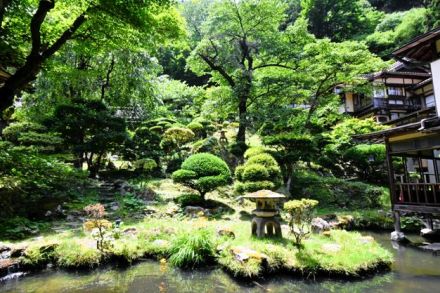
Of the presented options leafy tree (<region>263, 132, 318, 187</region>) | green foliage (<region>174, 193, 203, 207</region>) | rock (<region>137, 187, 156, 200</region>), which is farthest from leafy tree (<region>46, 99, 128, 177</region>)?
leafy tree (<region>263, 132, 318, 187</region>)

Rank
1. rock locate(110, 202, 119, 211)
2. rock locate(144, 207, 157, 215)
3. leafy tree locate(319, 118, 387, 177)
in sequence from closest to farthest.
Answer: rock locate(144, 207, 157, 215)
rock locate(110, 202, 119, 211)
leafy tree locate(319, 118, 387, 177)

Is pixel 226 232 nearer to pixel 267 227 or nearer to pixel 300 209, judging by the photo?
pixel 267 227

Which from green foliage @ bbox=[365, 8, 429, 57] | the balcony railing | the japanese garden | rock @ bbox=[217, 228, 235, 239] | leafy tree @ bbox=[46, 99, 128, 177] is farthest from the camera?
green foliage @ bbox=[365, 8, 429, 57]

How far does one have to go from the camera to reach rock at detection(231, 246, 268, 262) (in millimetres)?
7340

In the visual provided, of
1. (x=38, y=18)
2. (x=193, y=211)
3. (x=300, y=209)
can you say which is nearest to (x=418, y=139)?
(x=300, y=209)

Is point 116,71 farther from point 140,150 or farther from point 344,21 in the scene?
point 344,21

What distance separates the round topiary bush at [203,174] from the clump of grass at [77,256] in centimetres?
548

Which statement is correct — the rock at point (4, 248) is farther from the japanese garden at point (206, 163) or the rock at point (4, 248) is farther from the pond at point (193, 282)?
the pond at point (193, 282)

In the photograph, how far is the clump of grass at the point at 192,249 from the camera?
316 inches

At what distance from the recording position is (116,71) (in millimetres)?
18422

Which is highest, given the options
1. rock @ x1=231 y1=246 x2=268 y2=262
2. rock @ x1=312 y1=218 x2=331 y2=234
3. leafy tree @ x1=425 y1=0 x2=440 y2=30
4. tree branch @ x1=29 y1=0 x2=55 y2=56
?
leafy tree @ x1=425 y1=0 x2=440 y2=30

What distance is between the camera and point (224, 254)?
319 inches

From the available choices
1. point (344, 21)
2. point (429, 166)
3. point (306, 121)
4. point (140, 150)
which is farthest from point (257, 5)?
point (344, 21)

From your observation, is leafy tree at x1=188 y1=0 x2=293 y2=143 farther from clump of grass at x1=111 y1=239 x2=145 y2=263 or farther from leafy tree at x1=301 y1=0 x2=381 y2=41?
leafy tree at x1=301 y1=0 x2=381 y2=41
